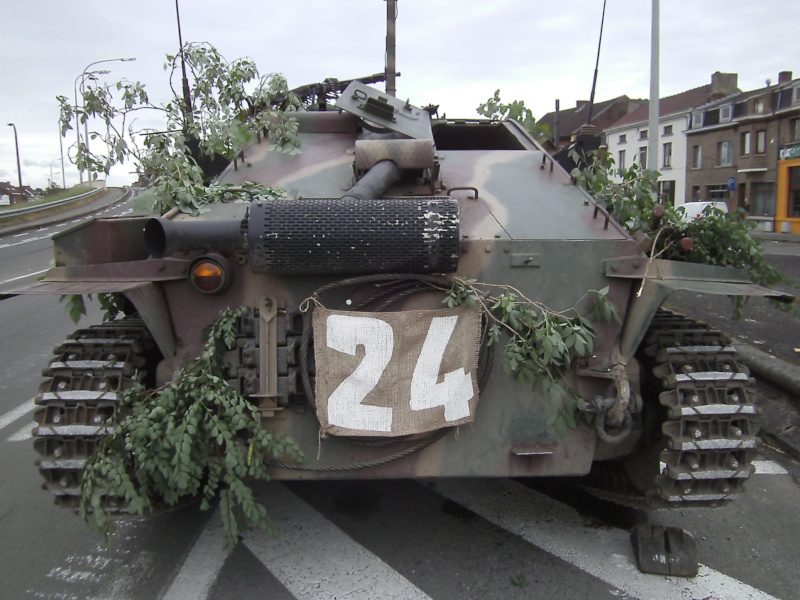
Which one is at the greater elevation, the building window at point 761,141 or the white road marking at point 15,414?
the building window at point 761,141

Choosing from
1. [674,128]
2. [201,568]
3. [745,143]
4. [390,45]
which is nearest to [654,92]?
[390,45]

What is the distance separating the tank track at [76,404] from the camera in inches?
120

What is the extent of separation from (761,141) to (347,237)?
131ft

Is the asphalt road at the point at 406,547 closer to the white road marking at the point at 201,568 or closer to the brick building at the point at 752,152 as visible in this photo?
the white road marking at the point at 201,568

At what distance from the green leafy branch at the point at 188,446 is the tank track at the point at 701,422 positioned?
1.61m

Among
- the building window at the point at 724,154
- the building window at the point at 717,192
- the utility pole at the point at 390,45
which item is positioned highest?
the building window at the point at 724,154

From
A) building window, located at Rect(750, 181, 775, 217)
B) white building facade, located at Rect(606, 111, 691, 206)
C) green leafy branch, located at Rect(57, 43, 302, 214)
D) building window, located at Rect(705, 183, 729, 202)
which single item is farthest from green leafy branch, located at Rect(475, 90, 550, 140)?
white building facade, located at Rect(606, 111, 691, 206)

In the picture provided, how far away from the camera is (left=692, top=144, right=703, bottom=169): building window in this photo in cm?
4228

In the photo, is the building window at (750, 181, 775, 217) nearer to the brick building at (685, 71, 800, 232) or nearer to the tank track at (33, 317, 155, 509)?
the brick building at (685, 71, 800, 232)

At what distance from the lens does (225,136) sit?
4477 millimetres

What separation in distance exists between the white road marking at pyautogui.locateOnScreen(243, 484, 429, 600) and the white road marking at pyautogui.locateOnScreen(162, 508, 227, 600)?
0.17 m

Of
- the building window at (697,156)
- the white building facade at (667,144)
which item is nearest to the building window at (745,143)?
the building window at (697,156)

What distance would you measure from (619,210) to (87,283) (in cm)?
293

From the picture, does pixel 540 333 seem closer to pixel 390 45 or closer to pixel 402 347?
pixel 402 347
